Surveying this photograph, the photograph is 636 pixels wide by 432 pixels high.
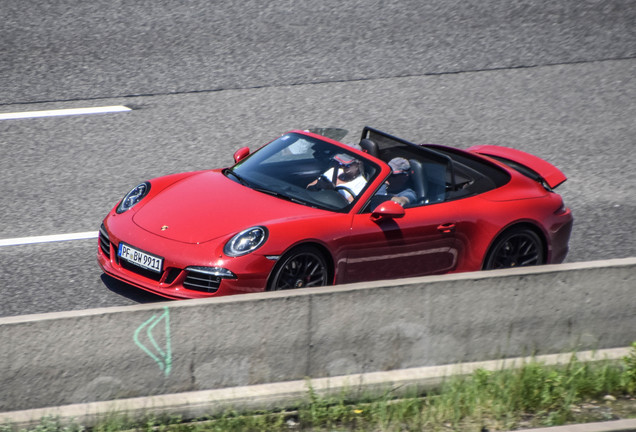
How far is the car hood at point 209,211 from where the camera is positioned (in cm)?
677

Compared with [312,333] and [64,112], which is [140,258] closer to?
[312,333]

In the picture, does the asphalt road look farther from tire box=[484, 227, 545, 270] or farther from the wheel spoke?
the wheel spoke

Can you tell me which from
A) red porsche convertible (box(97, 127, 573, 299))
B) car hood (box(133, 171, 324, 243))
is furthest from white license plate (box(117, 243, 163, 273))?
car hood (box(133, 171, 324, 243))

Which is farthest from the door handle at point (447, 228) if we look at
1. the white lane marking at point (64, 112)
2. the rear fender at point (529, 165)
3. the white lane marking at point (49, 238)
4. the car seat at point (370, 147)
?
the white lane marking at point (64, 112)

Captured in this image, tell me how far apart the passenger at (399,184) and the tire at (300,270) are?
2.89 ft

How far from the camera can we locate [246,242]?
6.60 meters

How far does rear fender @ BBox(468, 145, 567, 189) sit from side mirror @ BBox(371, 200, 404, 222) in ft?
6.53

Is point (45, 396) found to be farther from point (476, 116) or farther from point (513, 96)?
point (513, 96)

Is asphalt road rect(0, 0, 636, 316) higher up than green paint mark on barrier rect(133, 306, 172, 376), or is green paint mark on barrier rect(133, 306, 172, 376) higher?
asphalt road rect(0, 0, 636, 316)

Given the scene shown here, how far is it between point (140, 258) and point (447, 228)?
2.50m

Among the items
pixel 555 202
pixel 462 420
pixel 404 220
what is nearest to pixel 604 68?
pixel 555 202

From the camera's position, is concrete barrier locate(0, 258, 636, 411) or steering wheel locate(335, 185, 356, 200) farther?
steering wheel locate(335, 185, 356, 200)

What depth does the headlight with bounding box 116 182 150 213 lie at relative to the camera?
7400mm

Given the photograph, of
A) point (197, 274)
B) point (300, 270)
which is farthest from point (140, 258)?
point (300, 270)
